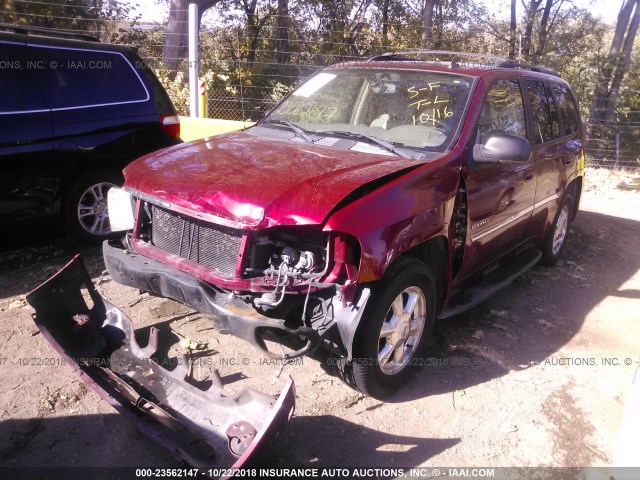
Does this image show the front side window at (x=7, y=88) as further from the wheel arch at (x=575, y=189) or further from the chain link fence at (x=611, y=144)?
the chain link fence at (x=611, y=144)

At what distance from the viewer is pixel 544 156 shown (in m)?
4.72

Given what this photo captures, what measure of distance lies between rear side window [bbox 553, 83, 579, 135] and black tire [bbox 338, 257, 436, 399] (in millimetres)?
2997

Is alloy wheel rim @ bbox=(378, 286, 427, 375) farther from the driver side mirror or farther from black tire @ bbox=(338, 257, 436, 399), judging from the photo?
the driver side mirror

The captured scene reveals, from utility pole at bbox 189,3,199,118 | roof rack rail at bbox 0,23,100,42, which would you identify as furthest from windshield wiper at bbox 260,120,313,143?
utility pole at bbox 189,3,199,118

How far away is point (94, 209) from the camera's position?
5.23 m

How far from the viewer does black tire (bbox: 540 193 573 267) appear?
5541 mm

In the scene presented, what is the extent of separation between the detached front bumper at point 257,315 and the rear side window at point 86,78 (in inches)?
108

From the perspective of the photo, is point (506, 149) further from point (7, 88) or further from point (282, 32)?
point (282, 32)

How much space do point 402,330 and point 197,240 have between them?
1.36m

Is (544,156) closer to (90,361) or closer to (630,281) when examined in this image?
(630,281)

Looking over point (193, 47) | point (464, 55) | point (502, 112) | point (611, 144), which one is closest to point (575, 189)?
point (464, 55)

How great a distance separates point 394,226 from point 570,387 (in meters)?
1.85

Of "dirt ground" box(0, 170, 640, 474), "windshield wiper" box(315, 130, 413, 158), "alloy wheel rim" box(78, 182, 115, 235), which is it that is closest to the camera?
"dirt ground" box(0, 170, 640, 474)

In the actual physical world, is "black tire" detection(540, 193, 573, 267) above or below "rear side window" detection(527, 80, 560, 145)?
below
